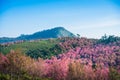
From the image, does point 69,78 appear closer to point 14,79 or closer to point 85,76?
point 85,76

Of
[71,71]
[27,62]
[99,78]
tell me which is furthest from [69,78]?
[27,62]

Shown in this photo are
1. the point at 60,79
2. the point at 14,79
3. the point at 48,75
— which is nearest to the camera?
the point at 14,79

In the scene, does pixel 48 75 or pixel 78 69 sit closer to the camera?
pixel 78 69

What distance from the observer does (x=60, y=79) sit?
5162 inches

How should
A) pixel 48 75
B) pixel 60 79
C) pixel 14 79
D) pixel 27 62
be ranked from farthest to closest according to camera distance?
pixel 48 75 < pixel 60 79 < pixel 27 62 < pixel 14 79

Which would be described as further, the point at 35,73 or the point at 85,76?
the point at 35,73

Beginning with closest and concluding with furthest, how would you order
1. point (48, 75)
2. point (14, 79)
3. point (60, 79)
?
1. point (14, 79)
2. point (60, 79)
3. point (48, 75)

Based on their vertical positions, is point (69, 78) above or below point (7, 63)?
below

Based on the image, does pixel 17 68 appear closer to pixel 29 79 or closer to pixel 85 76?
pixel 29 79

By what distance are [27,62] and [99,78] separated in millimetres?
34945

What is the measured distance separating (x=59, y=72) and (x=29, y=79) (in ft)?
84.5

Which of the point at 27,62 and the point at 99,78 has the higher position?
the point at 27,62

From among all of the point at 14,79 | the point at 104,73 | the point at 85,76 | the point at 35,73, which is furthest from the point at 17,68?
the point at 104,73

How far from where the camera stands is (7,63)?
4631 inches
